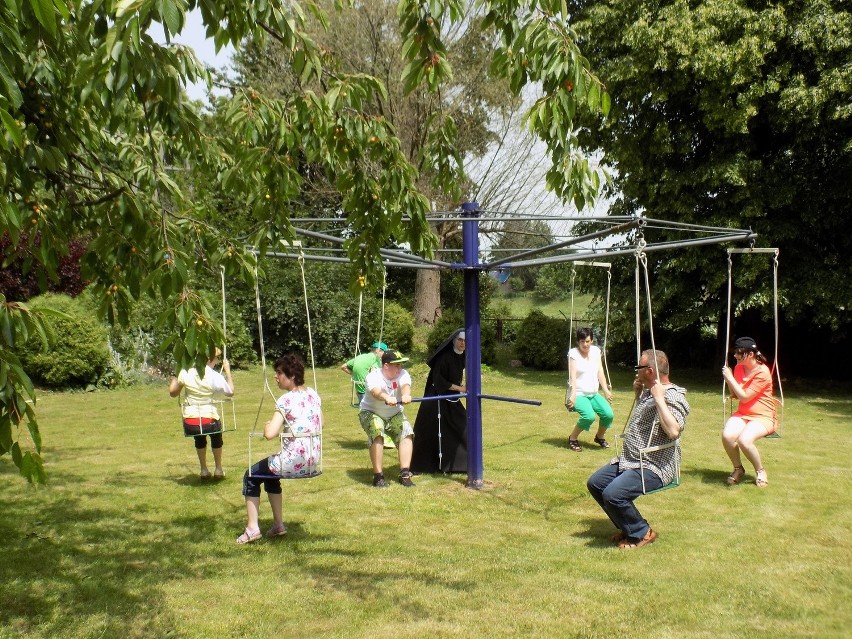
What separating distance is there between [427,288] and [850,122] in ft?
41.7

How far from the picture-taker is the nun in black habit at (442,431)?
877 cm

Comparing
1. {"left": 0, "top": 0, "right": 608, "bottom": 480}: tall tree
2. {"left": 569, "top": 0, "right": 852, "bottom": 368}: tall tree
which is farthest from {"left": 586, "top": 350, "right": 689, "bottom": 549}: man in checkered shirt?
{"left": 569, "top": 0, "right": 852, "bottom": 368}: tall tree

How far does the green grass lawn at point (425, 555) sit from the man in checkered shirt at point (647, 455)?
0.78ft

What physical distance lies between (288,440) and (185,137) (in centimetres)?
254

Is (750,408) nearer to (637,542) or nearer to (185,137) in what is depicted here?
(637,542)

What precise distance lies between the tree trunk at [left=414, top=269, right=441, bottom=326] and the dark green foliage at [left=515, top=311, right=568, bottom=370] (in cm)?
429

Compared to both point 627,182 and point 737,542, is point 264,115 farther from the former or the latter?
point 627,182

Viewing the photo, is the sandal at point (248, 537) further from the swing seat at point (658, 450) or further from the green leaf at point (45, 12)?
the green leaf at point (45, 12)

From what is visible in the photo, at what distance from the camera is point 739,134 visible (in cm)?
1706

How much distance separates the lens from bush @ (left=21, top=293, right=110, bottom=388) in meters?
15.9

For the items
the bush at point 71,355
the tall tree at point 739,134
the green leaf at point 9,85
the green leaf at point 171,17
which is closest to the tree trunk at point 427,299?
the tall tree at point 739,134

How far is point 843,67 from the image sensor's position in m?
15.3

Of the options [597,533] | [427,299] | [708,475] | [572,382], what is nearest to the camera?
[597,533]

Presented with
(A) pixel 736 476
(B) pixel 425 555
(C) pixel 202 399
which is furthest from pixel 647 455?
(C) pixel 202 399
